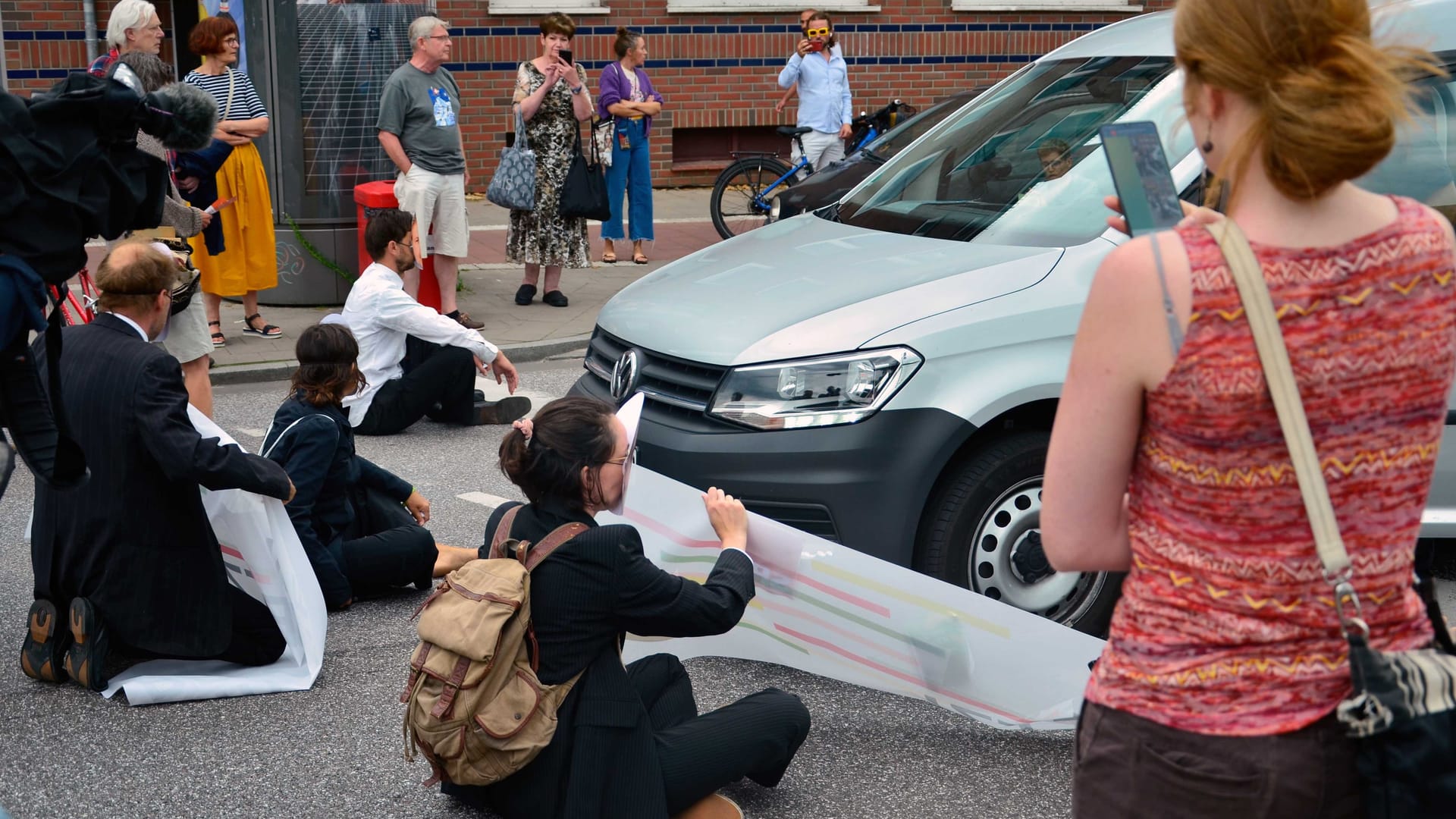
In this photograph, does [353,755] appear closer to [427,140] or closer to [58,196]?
[58,196]

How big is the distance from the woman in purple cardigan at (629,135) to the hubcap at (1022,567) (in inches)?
307

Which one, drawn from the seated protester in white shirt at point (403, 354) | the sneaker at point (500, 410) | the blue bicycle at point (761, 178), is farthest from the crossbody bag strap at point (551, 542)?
the blue bicycle at point (761, 178)

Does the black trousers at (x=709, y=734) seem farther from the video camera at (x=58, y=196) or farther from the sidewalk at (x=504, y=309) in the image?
the sidewalk at (x=504, y=309)

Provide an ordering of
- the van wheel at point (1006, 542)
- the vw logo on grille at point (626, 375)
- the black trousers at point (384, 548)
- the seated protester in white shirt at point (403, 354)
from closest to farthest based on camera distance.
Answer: the van wheel at point (1006, 542), the vw logo on grille at point (626, 375), the black trousers at point (384, 548), the seated protester in white shirt at point (403, 354)

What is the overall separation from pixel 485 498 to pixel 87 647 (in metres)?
2.30

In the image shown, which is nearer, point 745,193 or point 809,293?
point 809,293

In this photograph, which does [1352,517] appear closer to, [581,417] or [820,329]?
[581,417]

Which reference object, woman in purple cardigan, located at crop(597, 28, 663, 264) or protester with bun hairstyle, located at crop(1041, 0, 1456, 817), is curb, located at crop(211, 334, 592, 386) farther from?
protester with bun hairstyle, located at crop(1041, 0, 1456, 817)

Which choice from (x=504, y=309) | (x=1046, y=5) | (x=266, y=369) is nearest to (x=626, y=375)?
(x=266, y=369)

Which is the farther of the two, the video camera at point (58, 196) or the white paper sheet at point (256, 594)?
the white paper sheet at point (256, 594)

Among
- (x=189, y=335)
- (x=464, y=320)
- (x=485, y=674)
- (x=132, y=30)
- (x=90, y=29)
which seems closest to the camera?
(x=485, y=674)

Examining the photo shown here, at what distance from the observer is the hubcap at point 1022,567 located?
4.28 metres

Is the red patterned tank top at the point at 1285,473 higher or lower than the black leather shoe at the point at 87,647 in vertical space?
higher

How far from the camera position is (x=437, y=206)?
32.5 feet
